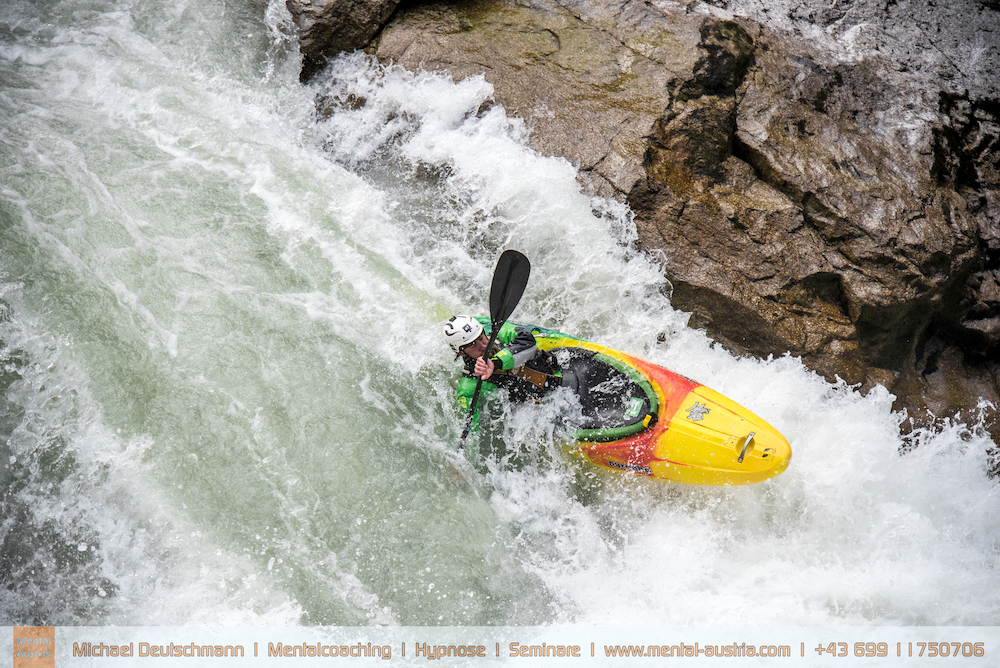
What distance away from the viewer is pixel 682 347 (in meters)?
4.75

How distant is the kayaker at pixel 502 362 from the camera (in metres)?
3.87

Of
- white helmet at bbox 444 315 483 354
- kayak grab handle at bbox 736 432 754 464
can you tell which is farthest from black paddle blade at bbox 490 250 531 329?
kayak grab handle at bbox 736 432 754 464

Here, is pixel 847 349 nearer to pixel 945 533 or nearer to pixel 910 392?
pixel 910 392

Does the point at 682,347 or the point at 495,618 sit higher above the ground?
the point at 682,347

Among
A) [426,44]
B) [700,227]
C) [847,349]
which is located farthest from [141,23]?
[847,349]

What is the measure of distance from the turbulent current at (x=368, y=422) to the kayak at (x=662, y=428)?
0.26m

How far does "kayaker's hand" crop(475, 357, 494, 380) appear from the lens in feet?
12.6

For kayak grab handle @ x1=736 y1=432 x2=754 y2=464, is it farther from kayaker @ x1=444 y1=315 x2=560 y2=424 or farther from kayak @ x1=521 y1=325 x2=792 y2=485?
kayaker @ x1=444 y1=315 x2=560 y2=424

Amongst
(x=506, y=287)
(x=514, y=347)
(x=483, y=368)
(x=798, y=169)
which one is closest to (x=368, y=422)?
(x=483, y=368)

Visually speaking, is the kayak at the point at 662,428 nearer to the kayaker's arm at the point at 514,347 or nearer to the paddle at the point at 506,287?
the kayaker's arm at the point at 514,347

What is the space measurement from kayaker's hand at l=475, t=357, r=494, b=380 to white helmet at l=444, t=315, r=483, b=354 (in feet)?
0.45

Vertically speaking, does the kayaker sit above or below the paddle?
below

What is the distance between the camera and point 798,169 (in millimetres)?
4742

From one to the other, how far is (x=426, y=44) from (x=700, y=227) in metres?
2.90
